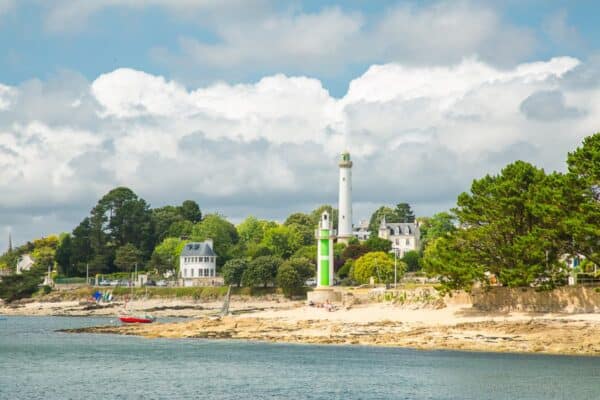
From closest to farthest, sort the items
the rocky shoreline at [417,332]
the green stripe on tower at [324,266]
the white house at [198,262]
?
the rocky shoreline at [417,332]
the green stripe on tower at [324,266]
the white house at [198,262]

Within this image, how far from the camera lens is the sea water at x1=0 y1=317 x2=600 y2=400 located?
45.6 meters

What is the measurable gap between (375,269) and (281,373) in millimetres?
65834

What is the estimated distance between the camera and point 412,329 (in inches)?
2633

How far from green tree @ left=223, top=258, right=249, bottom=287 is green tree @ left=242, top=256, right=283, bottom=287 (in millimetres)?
1582

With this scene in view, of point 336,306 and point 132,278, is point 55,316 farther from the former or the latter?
point 336,306

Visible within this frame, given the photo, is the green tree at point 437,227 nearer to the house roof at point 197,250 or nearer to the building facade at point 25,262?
the house roof at point 197,250

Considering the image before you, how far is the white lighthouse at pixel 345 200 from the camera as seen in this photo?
496 feet

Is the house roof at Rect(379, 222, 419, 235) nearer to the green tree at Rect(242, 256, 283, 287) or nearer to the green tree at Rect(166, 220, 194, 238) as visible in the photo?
the green tree at Rect(166, 220, 194, 238)

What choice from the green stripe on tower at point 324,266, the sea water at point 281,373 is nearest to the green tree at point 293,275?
the green stripe on tower at point 324,266

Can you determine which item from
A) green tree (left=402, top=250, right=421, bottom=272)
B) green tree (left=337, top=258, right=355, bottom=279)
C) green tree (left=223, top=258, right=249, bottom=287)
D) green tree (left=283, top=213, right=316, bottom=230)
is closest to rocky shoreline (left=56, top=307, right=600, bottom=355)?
green tree (left=223, top=258, right=249, bottom=287)

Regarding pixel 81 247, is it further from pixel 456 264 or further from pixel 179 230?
pixel 456 264

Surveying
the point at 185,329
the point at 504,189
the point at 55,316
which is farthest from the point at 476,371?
the point at 55,316

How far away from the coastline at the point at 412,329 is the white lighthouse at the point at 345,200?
6519 centimetres

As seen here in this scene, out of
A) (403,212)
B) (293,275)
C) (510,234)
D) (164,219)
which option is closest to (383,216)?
(403,212)
